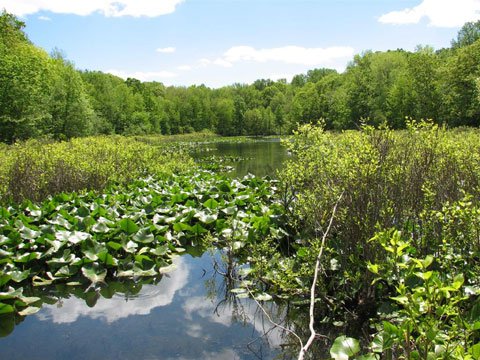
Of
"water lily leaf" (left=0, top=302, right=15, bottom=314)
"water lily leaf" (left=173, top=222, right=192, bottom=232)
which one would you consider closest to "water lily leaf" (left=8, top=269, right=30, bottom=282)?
"water lily leaf" (left=0, top=302, right=15, bottom=314)

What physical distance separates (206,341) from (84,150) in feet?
36.5

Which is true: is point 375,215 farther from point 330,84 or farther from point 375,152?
point 330,84

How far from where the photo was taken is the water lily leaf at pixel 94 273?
632 cm

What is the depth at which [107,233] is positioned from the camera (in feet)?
24.2

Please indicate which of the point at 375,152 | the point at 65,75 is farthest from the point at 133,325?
the point at 65,75

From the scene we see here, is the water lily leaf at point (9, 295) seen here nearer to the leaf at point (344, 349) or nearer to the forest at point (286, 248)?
the forest at point (286, 248)

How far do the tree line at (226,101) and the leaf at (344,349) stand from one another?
4.10 meters

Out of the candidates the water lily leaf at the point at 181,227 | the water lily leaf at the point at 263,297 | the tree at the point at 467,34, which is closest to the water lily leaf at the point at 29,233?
the water lily leaf at the point at 181,227

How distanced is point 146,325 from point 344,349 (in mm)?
3127

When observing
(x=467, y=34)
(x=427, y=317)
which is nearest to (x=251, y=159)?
(x=427, y=317)

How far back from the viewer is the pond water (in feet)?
16.4

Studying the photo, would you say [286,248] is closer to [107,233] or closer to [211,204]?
[211,204]

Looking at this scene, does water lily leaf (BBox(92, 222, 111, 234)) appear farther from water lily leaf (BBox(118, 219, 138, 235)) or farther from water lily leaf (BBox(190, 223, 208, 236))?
water lily leaf (BBox(190, 223, 208, 236))

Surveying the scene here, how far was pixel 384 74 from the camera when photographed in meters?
54.9
